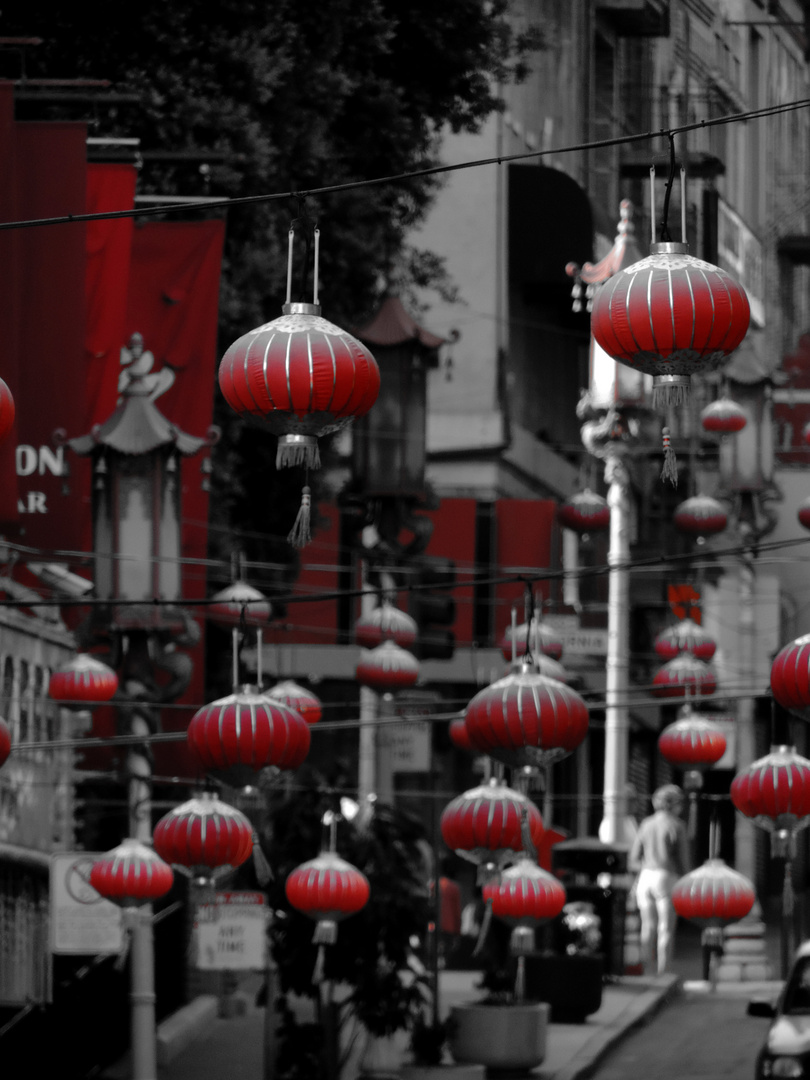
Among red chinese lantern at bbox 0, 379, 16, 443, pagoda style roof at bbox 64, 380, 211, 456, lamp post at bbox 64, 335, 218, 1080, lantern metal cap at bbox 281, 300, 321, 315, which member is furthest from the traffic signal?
red chinese lantern at bbox 0, 379, 16, 443

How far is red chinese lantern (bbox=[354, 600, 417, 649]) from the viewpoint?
22.0 meters

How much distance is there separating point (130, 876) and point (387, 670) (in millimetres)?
4004

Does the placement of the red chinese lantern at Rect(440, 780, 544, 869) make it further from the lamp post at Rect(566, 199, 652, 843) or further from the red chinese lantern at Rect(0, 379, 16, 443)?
the red chinese lantern at Rect(0, 379, 16, 443)

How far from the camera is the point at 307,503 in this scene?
11.0 metres

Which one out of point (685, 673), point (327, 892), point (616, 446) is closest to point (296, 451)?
point (327, 892)

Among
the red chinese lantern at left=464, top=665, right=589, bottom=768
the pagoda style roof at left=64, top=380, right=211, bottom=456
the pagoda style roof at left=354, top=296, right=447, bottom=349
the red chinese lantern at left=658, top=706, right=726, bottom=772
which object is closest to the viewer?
the red chinese lantern at left=464, top=665, right=589, bottom=768

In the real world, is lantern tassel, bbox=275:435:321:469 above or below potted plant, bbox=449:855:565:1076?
above

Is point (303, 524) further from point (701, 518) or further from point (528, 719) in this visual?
point (701, 518)

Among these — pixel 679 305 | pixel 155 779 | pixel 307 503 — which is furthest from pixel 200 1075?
pixel 679 305

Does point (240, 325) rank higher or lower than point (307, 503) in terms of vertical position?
higher

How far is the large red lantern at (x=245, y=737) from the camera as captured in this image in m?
16.1

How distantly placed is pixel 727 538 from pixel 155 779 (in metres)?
20.0

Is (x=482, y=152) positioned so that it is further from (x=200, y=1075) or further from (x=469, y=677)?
(x=200, y=1075)

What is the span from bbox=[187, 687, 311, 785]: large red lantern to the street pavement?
17.5ft
